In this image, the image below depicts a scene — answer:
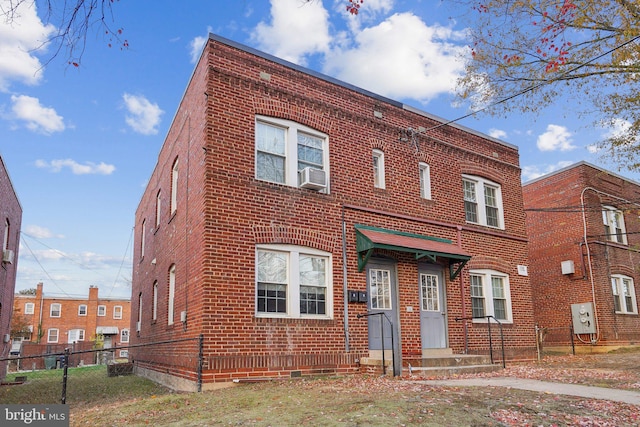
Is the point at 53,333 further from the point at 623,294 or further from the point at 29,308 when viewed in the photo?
the point at 623,294

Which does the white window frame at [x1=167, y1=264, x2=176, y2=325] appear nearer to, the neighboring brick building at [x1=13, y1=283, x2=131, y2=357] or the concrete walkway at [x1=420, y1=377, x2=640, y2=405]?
the concrete walkway at [x1=420, y1=377, x2=640, y2=405]

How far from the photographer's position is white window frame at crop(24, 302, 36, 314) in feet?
169

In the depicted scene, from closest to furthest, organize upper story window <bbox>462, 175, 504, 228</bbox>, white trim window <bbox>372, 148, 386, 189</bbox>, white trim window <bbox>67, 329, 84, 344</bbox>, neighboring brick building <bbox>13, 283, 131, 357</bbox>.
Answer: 1. white trim window <bbox>372, 148, 386, 189</bbox>
2. upper story window <bbox>462, 175, 504, 228</bbox>
3. neighboring brick building <bbox>13, 283, 131, 357</bbox>
4. white trim window <bbox>67, 329, 84, 344</bbox>

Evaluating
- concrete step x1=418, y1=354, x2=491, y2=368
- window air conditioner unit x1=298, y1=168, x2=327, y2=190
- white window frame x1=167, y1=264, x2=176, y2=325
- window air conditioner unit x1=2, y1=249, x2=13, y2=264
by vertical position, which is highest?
window air conditioner unit x1=298, y1=168, x2=327, y2=190

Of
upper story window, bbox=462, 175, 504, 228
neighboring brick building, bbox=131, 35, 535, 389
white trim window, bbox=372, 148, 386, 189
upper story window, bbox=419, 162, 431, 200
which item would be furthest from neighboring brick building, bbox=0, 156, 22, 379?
upper story window, bbox=462, 175, 504, 228

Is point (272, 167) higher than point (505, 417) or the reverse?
higher

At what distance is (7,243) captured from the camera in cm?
1922

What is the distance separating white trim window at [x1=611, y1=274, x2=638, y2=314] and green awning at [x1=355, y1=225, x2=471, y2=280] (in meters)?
9.90

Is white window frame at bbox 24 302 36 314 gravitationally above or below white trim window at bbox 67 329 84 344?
above

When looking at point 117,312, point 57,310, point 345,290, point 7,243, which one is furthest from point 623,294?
point 57,310

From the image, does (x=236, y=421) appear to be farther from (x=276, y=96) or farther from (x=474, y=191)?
(x=474, y=191)

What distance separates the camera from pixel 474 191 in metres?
16.3

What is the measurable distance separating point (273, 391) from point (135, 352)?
14.1m

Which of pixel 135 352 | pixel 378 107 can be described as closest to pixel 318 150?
pixel 378 107
